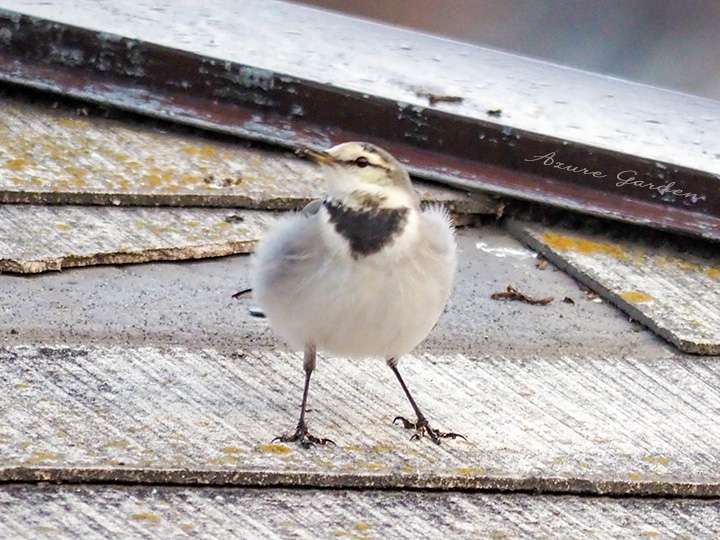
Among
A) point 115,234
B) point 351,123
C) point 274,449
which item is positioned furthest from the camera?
point 351,123

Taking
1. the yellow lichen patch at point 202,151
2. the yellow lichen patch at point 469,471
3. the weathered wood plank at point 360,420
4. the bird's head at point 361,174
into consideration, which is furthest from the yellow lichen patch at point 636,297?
the yellow lichen patch at point 202,151

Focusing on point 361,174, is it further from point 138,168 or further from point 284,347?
point 138,168

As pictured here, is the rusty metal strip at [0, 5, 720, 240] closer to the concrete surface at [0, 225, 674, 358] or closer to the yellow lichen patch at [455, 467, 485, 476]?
the concrete surface at [0, 225, 674, 358]

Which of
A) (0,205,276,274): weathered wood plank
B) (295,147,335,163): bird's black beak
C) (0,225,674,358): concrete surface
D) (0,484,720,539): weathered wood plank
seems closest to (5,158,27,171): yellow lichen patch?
(0,205,276,274): weathered wood plank

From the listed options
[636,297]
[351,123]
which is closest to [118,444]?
[636,297]

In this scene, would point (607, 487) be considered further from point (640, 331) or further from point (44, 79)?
point (44, 79)

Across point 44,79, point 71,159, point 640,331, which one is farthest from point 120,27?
point 640,331
